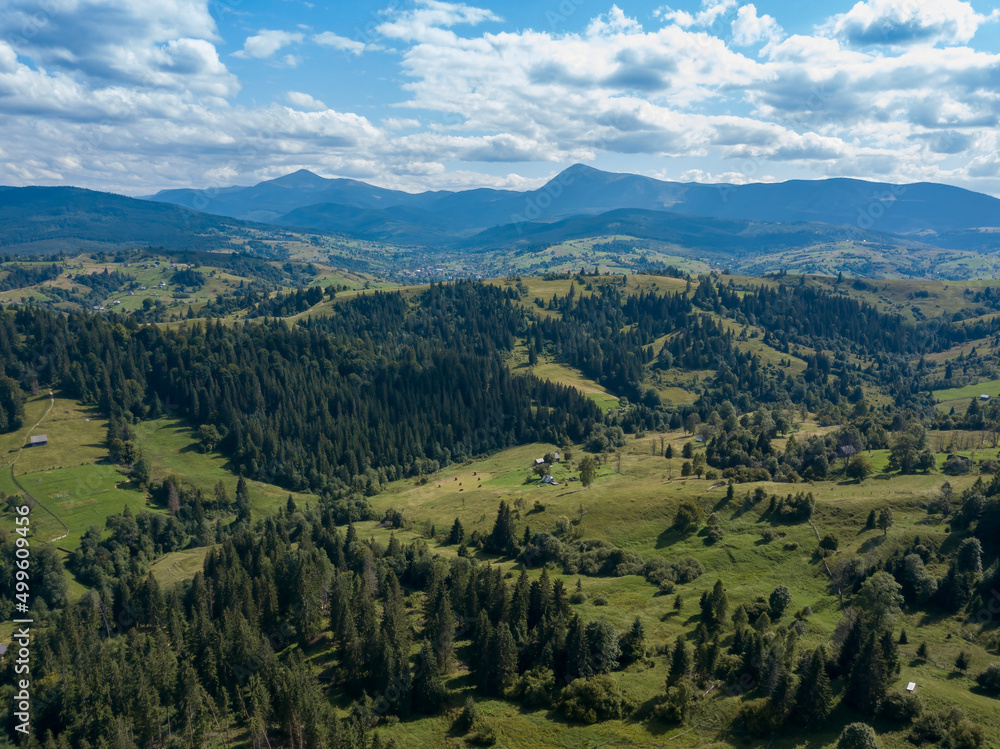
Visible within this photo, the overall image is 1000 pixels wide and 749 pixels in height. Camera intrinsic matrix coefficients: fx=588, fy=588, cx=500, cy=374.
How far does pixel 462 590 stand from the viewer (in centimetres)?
10531

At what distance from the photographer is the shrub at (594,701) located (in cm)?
7944

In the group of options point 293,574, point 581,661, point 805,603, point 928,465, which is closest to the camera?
point 581,661

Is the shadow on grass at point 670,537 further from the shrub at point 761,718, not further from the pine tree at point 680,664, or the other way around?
the shrub at point 761,718

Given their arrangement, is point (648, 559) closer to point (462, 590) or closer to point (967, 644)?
point (462, 590)

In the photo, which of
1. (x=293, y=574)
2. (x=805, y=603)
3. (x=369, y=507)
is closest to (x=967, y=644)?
(x=805, y=603)

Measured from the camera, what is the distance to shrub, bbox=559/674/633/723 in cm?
7944

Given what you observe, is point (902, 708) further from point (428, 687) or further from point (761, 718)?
point (428, 687)

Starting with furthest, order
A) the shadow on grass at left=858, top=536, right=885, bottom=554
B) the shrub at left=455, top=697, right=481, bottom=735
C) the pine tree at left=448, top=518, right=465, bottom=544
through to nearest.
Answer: the pine tree at left=448, top=518, right=465, bottom=544
the shadow on grass at left=858, top=536, right=885, bottom=554
the shrub at left=455, top=697, right=481, bottom=735

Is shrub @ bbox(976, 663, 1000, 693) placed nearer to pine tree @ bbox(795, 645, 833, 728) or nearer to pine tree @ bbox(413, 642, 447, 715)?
pine tree @ bbox(795, 645, 833, 728)

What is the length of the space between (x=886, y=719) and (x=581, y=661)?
1519 inches

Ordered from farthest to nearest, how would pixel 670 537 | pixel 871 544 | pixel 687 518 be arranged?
pixel 670 537 < pixel 687 518 < pixel 871 544

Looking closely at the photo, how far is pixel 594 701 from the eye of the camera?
3157 inches

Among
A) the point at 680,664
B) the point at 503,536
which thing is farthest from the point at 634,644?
the point at 503,536

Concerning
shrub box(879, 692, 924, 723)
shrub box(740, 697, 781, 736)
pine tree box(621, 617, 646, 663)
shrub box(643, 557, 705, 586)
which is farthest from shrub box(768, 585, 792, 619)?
shrub box(740, 697, 781, 736)
